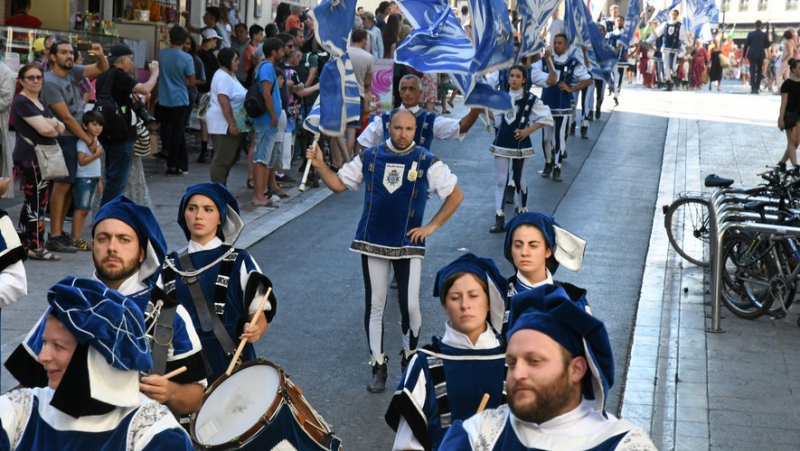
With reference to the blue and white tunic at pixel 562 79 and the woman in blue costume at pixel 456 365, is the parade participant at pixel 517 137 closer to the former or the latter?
the blue and white tunic at pixel 562 79

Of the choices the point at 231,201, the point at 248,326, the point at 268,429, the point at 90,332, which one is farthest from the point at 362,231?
the point at 90,332

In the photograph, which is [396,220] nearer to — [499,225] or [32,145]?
[32,145]

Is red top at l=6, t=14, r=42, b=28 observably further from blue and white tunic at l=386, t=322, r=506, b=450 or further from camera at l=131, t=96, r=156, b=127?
blue and white tunic at l=386, t=322, r=506, b=450

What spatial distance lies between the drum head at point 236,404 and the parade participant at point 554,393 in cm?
170

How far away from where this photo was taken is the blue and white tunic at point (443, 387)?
188 inches

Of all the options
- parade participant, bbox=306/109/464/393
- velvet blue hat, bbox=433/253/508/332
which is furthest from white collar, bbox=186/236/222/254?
parade participant, bbox=306/109/464/393

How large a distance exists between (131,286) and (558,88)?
13.8 meters

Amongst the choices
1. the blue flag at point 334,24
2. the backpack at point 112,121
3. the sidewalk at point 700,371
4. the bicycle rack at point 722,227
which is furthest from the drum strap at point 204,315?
the backpack at point 112,121

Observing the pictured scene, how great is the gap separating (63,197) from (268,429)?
754 cm

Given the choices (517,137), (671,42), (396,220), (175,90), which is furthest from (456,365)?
(671,42)

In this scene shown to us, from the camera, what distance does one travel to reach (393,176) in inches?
343

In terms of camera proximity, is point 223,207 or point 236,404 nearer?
point 236,404

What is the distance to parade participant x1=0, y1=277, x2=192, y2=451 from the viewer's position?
355 cm

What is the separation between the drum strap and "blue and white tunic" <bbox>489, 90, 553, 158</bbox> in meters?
8.58
